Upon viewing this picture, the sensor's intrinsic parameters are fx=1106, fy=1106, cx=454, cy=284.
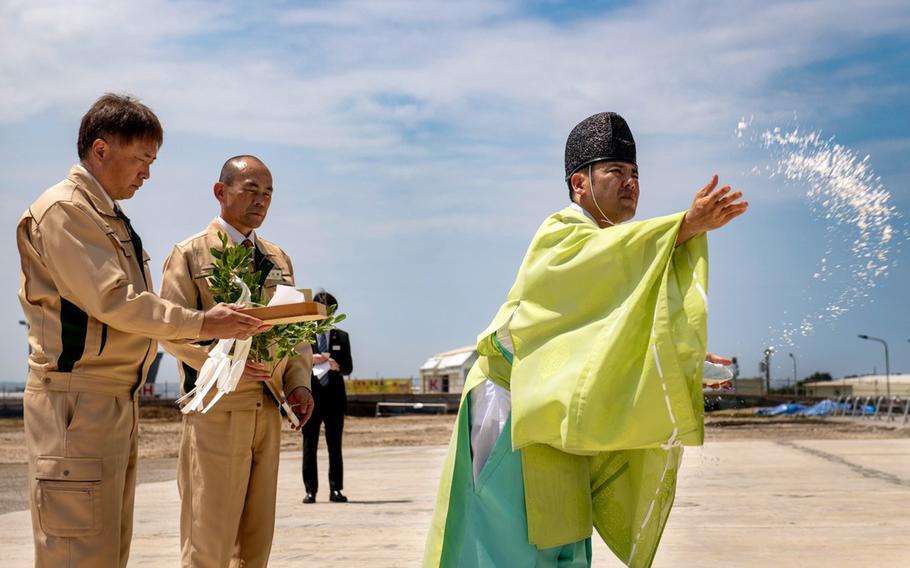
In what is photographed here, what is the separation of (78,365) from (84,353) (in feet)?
0.14

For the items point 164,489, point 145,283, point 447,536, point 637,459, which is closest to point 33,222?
point 145,283

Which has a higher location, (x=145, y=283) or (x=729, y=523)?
(x=145, y=283)

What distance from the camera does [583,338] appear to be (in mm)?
3660

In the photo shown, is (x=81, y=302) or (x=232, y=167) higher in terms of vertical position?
(x=232, y=167)

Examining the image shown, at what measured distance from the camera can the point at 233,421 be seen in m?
4.53

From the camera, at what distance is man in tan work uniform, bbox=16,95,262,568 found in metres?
3.46

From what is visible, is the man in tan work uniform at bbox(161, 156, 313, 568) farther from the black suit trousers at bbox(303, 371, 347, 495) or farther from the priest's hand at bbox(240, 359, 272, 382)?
the black suit trousers at bbox(303, 371, 347, 495)

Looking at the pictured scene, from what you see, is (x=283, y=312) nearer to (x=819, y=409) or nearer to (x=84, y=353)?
(x=84, y=353)

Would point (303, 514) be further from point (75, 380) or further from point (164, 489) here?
point (75, 380)

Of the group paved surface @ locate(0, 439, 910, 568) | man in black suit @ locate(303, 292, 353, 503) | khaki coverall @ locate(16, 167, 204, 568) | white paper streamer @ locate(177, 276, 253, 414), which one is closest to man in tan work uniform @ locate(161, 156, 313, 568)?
white paper streamer @ locate(177, 276, 253, 414)

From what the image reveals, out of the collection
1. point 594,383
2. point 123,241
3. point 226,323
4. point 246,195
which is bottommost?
point 594,383

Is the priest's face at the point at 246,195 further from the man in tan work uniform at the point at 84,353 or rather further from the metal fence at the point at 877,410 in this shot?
the metal fence at the point at 877,410

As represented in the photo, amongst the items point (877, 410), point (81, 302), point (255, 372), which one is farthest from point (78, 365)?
point (877, 410)

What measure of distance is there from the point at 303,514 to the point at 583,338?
6.12m
